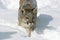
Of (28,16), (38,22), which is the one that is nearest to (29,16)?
(28,16)

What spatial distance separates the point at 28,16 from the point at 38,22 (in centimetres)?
53

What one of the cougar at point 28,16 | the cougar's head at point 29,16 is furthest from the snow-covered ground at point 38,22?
the cougar's head at point 29,16

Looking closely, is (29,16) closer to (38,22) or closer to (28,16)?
(28,16)

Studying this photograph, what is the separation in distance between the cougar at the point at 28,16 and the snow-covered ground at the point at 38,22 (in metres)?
0.10

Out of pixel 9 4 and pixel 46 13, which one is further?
pixel 9 4

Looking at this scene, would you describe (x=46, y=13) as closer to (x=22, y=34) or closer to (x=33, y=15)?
(x=33, y=15)

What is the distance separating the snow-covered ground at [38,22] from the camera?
14.2ft

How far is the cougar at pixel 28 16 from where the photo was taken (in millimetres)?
4398

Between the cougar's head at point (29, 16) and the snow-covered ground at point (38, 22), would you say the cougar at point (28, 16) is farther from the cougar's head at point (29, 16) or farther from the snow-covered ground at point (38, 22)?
the snow-covered ground at point (38, 22)

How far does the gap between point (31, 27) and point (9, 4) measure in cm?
200

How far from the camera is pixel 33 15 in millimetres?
4594

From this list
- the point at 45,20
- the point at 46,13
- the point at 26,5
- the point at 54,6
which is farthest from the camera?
the point at 54,6

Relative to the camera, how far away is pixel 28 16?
4.46 metres

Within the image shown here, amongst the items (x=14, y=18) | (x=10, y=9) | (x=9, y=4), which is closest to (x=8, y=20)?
(x=14, y=18)
